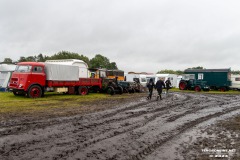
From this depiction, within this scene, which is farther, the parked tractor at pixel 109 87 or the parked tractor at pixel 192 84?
the parked tractor at pixel 192 84

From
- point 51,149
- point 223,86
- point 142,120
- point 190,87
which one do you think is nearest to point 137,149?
point 51,149

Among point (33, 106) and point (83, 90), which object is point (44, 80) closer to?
point (83, 90)

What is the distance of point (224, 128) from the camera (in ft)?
28.8

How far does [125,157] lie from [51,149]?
184 cm

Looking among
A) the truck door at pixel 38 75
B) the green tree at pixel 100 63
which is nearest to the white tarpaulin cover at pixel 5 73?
the truck door at pixel 38 75

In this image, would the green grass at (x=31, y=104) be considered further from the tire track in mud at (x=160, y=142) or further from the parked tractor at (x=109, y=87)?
the parked tractor at (x=109, y=87)

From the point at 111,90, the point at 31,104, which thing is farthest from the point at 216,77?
the point at 31,104

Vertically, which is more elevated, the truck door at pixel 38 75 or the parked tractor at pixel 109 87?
the truck door at pixel 38 75

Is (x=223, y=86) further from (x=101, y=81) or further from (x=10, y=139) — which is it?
(x=10, y=139)

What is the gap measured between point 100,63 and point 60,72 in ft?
245

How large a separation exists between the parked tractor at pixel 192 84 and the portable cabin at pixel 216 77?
244 centimetres

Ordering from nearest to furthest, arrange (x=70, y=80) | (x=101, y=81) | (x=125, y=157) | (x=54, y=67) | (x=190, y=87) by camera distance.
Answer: (x=125, y=157) < (x=54, y=67) < (x=70, y=80) < (x=101, y=81) < (x=190, y=87)

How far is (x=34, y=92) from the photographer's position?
18.8 metres

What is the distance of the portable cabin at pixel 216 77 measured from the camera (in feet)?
115
